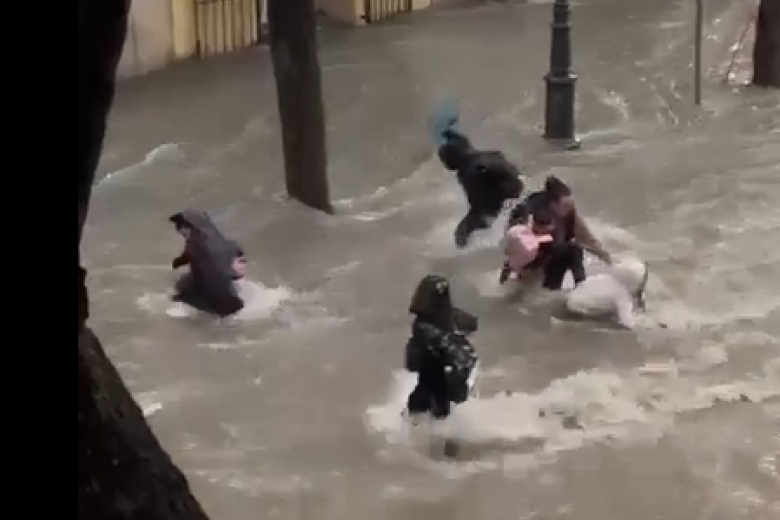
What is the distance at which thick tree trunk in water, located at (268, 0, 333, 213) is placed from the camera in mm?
3324

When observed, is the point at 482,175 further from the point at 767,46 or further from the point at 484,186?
the point at 767,46

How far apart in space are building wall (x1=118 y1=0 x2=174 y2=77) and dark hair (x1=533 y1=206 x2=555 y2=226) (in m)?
3.22

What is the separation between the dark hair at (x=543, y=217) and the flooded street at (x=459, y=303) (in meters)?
0.17

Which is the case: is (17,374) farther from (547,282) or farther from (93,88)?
(547,282)

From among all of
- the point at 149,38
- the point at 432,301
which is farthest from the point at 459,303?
the point at 149,38

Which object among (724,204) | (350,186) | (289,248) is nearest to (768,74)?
(724,204)


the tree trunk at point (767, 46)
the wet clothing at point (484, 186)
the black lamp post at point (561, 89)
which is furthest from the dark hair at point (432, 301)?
the tree trunk at point (767, 46)

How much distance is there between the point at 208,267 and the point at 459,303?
51 cm

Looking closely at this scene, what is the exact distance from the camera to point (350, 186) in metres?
3.64

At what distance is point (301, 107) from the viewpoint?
11.2 ft

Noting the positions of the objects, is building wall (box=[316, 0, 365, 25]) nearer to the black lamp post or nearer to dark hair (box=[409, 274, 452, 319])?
the black lamp post

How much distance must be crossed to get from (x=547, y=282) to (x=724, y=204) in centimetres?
85

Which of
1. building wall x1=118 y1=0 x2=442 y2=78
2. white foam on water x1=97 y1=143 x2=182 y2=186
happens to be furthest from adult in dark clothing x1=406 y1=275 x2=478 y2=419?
building wall x1=118 y1=0 x2=442 y2=78

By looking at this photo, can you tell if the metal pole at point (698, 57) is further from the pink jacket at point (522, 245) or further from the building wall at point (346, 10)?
the building wall at point (346, 10)
